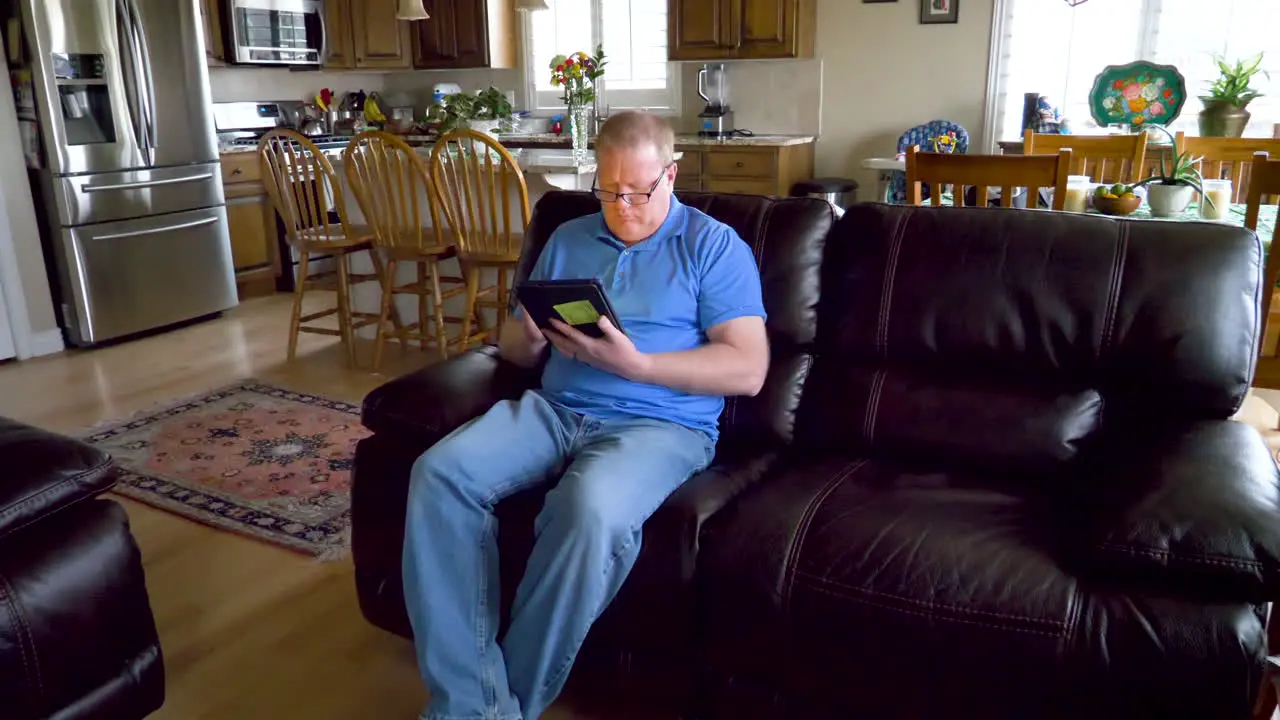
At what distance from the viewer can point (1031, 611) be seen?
4.50 feet

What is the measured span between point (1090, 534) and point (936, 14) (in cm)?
418

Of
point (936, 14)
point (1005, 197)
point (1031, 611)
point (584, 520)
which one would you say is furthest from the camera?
point (936, 14)

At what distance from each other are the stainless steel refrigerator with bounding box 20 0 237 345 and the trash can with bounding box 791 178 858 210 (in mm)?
3006

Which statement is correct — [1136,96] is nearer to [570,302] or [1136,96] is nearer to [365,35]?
[570,302]

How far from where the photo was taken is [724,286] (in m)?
1.86

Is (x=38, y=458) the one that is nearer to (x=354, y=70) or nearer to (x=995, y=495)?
(x=995, y=495)

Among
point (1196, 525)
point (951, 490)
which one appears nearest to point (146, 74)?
point (951, 490)

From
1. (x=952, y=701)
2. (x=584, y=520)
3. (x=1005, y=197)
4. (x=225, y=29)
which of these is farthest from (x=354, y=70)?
(x=952, y=701)

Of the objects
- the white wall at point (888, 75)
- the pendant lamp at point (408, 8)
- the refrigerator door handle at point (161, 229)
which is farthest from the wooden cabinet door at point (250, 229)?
the white wall at point (888, 75)

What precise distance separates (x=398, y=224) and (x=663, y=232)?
6.96 ft

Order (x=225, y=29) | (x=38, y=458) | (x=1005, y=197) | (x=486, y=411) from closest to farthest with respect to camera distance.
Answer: (x=38, y=458) < (x=486, y=411) < (x=1005, y=197) < (x=225, y=29)

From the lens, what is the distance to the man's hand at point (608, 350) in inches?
67.7

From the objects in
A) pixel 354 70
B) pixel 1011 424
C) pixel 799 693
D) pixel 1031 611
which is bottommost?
→ pixel 799 693

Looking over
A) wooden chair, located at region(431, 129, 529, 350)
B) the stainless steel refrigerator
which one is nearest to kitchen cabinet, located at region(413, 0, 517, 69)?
the stainless steel refrigerator
